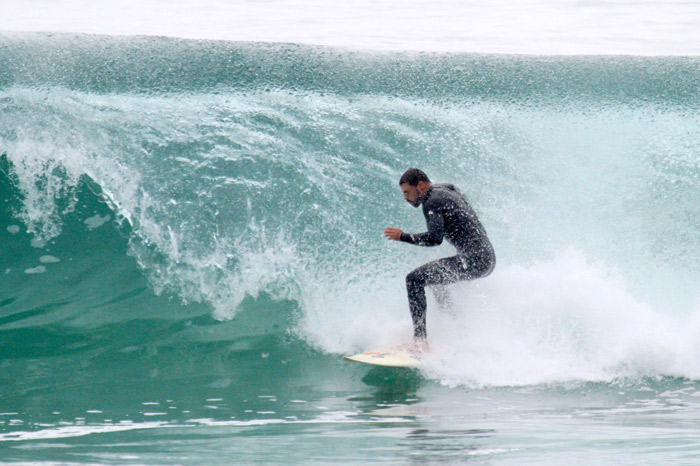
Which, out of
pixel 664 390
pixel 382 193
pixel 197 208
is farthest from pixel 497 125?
pixel 664 390

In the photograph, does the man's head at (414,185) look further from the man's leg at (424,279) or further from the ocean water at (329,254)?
the ocean water at (329,254)

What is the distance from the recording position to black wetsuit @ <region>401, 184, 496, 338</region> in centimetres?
621

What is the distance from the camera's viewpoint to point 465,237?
6367mm

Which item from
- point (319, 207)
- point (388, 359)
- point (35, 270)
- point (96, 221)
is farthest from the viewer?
point (319, 207)

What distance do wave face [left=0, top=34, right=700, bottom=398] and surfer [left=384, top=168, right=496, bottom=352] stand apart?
1.39 feet

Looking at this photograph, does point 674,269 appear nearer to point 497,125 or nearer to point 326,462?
point 497,125

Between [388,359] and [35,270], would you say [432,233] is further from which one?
[35,270]

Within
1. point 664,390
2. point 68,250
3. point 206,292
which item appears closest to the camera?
point 664,390

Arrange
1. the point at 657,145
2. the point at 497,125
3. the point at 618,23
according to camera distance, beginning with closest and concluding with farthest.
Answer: the point at 497,125
the point at 657,145
the point at 618,23

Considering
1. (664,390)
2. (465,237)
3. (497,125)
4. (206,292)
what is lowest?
(664,390)

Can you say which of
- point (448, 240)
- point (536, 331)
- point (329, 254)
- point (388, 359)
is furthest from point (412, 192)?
point (329, 254)

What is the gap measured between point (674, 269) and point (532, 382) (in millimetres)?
4300

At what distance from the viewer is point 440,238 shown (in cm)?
620

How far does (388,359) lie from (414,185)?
1266 mm
